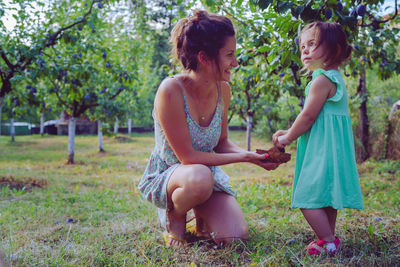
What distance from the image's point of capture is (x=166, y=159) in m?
2.19

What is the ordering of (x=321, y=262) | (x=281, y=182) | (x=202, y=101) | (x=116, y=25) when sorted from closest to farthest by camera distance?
(x=321, y=262) < (x=202, y=101) < (x=281, y=182) < (x=116, y=25)

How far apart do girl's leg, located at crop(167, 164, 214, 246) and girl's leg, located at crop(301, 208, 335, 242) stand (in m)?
0.55

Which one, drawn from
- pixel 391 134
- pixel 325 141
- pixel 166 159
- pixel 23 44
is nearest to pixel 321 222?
pixel 325 141

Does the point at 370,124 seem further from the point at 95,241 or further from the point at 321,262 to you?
the point at 95,241

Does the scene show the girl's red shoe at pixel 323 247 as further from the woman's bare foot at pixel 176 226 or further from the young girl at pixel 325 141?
the woman's bare foot at pixel 176 226

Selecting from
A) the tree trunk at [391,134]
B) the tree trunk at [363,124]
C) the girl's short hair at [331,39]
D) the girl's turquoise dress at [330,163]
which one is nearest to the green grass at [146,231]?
the girl's turquoise dress at [330,163]

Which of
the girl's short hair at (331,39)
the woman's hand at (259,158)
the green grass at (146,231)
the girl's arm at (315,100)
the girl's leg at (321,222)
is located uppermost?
the girl's short hair at (331,39)

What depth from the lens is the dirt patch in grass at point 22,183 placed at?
3990mm

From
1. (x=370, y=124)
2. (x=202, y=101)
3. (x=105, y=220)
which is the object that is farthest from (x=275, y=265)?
(x=370, y=124)

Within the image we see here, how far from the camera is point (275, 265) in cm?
167

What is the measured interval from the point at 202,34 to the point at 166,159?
0.80 m

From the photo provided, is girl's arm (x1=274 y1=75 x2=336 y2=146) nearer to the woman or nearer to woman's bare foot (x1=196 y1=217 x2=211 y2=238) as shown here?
the woman

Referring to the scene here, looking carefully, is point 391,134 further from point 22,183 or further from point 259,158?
point 22,183

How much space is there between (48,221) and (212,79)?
5.41ft
